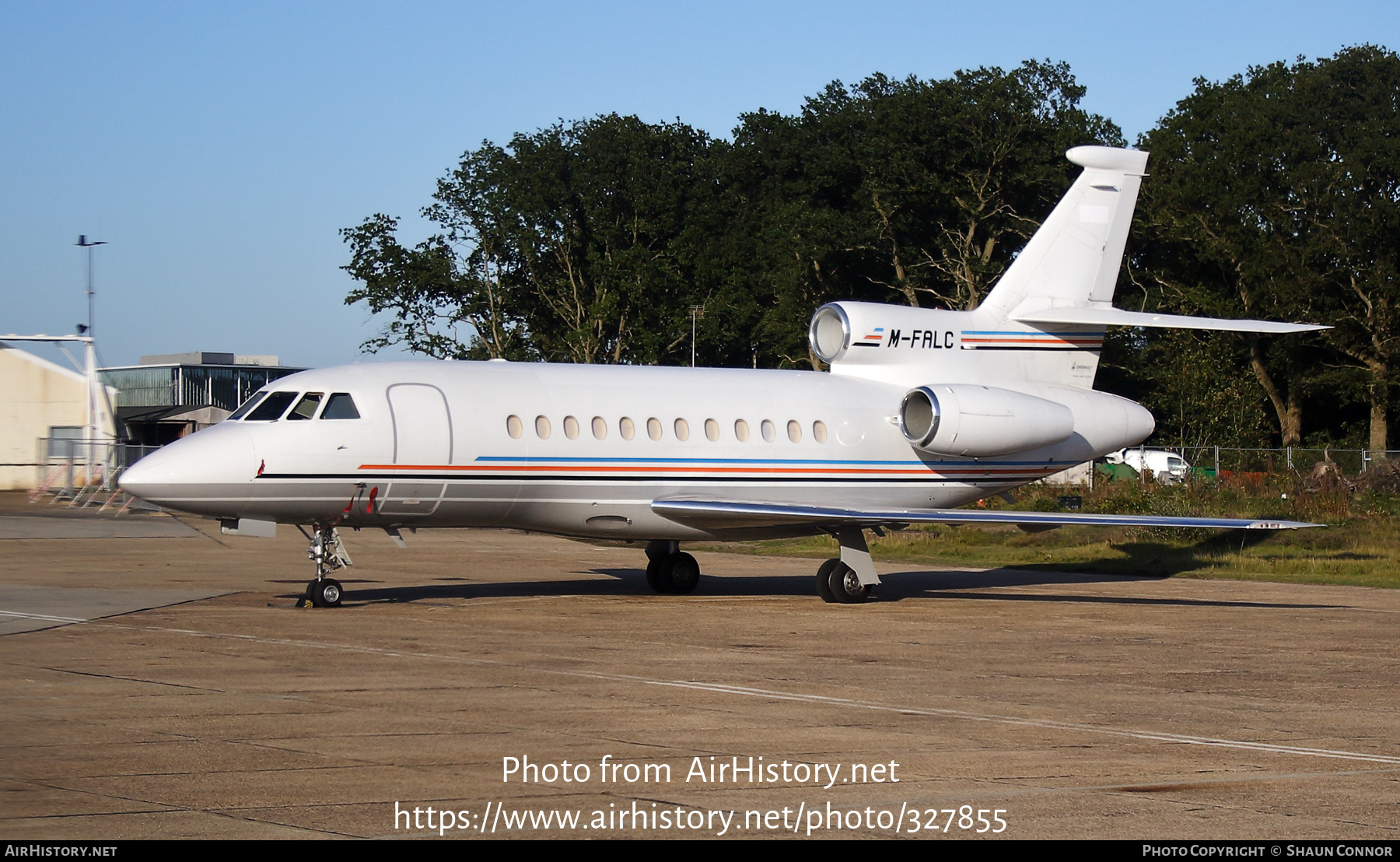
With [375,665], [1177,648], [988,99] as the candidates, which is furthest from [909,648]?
[988,99]

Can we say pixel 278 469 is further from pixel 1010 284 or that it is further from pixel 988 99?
pixel 988 99

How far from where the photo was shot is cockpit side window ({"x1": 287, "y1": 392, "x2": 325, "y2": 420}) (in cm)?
1780

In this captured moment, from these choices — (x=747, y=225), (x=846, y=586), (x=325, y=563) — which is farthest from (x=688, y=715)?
(x=747, y=225)

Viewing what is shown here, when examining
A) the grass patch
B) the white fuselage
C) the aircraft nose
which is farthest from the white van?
the aircraft nose

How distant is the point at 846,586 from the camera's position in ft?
66.4

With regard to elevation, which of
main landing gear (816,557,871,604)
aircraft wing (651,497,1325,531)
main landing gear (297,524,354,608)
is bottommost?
main landing gear (816,557,871,604)

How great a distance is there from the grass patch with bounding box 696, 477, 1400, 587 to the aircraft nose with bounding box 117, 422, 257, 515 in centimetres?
1493

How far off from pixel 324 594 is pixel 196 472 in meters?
2.22

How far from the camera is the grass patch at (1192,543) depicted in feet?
86.5

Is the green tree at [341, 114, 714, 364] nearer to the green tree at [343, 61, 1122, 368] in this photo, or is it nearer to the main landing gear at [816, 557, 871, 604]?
the green tree at [343, 61, 1122, 368]

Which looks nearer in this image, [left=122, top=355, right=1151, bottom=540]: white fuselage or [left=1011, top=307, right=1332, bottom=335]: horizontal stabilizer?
[left=122, top=355, right=1151, bottom=540]: white fuselage

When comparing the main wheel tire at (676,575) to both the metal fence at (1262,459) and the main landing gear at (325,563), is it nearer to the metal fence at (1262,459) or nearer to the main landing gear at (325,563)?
the main landing gear at (325,563)

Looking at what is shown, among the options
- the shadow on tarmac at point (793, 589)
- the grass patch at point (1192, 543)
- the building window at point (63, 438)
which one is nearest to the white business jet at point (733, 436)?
the shadow on tarmac at point (793, 589)

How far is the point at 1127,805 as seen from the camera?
763 centimetres
